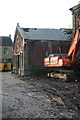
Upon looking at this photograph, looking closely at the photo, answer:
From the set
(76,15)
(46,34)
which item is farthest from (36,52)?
(76,15)

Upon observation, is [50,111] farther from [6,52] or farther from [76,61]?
[6,52]

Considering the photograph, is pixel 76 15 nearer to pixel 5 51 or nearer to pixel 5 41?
pixel 5 51

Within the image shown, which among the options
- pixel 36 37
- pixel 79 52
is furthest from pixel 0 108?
pixel 36 37

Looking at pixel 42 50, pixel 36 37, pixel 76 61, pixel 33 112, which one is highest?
pixel 36 37

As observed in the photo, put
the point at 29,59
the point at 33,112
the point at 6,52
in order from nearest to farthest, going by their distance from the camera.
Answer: the point at 33,112 < the point at 29,59 < the point at 6,52

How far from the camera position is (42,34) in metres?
20.9

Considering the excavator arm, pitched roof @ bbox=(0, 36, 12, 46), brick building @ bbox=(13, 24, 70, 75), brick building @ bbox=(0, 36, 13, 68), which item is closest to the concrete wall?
brick building @ bbox=(13, 24, 70, 75)

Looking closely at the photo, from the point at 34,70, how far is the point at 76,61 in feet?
26.7

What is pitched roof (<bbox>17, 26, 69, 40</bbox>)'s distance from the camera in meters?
19.9

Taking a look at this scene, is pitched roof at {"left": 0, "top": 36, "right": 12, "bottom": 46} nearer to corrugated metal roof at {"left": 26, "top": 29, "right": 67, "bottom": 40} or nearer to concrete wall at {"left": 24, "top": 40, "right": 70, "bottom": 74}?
corrugated metal roof at {"left": 26, "top": 29, "right": 67, "bottom": 40}

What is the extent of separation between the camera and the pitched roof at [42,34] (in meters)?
19.9

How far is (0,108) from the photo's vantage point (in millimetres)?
6066

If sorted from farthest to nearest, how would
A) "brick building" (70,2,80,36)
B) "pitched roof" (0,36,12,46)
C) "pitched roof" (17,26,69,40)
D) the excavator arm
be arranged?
"pitched roof" (0,36,12,46)
"pitched roof" (17,26,69,40)
"brick building" (70,2,80,36)
the excavator arm

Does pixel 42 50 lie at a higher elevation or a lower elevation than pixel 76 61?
higher
